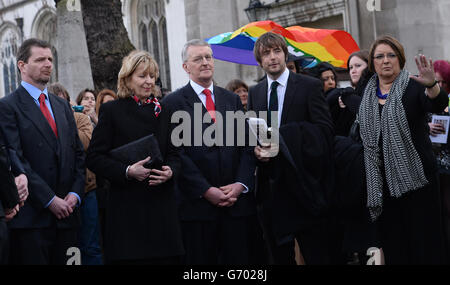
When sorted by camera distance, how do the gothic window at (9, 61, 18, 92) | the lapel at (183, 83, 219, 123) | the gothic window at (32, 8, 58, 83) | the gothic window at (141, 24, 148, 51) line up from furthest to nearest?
the gothic window at (9, 61, 18, 92)
the gothic window at (32, 8, 58, 83)
the gothic window at (141, 24, 148, 51)
the lapel at (183, 83, 219, 123)

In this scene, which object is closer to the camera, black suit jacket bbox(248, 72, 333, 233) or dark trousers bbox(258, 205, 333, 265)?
black suit jacket bbox(248, 72, 333, 233)

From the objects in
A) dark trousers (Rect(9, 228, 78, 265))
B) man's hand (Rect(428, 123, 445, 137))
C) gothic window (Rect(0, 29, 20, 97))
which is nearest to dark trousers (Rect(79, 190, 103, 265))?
dark trousers (Rect(9, 228, 78, 265))

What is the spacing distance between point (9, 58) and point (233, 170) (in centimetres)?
2416

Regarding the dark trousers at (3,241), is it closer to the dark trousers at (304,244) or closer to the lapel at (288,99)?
the dark trousers at (304,244)

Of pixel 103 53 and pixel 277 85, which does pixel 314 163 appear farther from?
pixel 103 53

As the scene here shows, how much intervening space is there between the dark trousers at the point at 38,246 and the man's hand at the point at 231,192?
1.23 meters

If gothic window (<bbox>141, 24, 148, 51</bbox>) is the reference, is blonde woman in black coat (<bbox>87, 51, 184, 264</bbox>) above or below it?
below

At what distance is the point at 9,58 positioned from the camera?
89.0 feet

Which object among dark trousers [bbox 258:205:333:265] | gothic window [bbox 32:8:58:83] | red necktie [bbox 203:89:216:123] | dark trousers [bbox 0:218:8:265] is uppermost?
gothic window [bbox 32:8:58:83]

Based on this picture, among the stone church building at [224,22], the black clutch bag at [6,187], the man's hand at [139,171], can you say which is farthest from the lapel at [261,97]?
the stone church building at [224,22]

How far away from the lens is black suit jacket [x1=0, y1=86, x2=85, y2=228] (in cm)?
472

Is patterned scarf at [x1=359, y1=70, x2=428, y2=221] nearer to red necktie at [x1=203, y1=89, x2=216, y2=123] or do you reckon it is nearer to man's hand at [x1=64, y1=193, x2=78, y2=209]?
red necktie at [x1=203, y1=89, x2=216, y2=123]

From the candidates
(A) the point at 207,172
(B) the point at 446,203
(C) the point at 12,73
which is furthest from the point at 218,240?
(C) the point at 12,73
